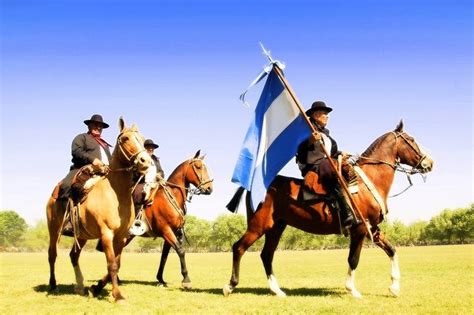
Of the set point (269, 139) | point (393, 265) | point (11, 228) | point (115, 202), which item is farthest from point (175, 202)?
point (11, 228)

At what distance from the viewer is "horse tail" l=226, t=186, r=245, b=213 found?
526 inches

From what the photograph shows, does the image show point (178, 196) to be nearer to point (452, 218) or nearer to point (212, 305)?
point (212, 305)

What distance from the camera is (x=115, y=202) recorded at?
455 inches

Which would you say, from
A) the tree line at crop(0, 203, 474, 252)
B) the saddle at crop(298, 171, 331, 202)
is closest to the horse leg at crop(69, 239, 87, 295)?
the saddle at crop(298, 171, 331, 202)

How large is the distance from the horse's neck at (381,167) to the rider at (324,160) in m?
0.74

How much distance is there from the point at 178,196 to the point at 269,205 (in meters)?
4.76

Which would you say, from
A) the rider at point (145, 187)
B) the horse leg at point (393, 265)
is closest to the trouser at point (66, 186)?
the rider at point (145, 187)

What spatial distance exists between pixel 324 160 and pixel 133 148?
4.97 meters

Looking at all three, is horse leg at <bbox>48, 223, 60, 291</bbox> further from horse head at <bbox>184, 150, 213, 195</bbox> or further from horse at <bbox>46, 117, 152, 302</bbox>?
horse head at <bbox>184, 150, 213, 195</bbox>

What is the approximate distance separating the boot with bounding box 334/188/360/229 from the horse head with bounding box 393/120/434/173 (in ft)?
7.98

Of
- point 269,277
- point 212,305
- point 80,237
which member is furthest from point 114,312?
point 269,277

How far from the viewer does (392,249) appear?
1265cm

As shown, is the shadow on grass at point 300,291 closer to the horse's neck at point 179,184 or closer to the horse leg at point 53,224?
the horse's neck at point 179,184

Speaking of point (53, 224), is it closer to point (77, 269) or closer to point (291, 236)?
point (77, 269)
